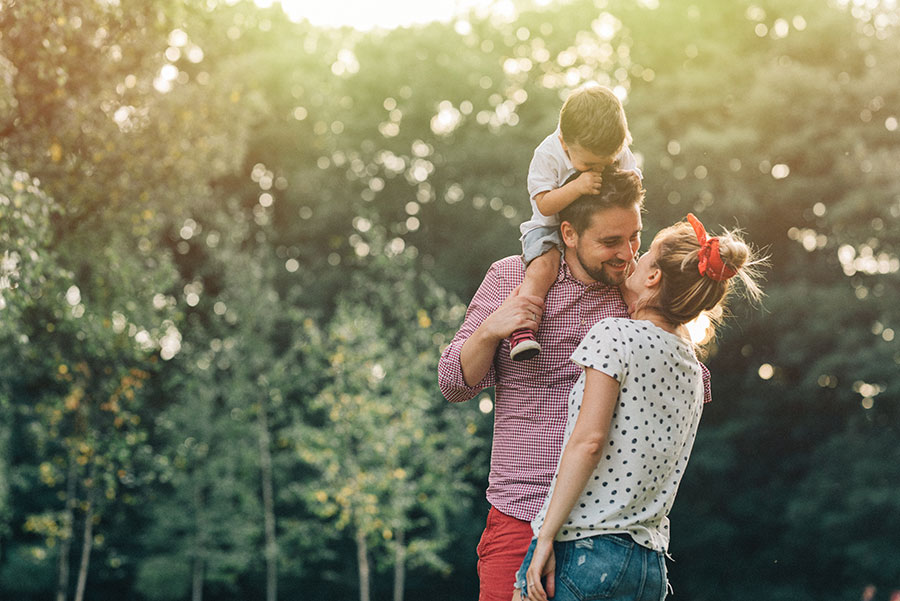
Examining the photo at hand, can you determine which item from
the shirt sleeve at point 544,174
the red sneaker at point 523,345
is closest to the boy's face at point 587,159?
the shirt sleeve at point 544,174

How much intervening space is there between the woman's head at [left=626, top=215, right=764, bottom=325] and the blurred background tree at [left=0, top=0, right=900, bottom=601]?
10.7 m

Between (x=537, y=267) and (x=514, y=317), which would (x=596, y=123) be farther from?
(x=514, y=317)

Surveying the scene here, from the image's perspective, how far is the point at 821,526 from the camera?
693 inches

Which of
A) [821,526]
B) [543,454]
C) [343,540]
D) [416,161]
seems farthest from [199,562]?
[543,454]

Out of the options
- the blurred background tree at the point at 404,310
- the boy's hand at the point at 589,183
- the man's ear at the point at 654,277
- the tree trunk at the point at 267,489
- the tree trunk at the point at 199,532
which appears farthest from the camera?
the tree trunk at the point at 267,489

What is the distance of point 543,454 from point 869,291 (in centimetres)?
1683

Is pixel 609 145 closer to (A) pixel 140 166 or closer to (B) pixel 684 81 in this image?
(A) pixel 140 166

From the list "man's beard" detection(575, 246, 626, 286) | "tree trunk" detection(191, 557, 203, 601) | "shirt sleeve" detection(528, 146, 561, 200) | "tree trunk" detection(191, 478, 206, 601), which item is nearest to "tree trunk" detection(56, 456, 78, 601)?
"tree trunk" detection(191, 478, 206, 601)

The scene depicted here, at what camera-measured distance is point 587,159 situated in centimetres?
269

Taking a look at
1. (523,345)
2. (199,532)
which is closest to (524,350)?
(523,345)

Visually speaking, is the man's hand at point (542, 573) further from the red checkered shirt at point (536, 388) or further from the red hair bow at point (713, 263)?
the red hair bow at point (713, 263)

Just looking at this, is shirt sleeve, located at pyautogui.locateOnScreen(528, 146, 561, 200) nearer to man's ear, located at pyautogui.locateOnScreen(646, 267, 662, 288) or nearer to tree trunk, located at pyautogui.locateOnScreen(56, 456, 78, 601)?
man's ear, located at pyautogui.locateOnScreen(646, 267, 662, 288)

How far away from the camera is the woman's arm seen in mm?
2248

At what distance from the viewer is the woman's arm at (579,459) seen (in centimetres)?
225
